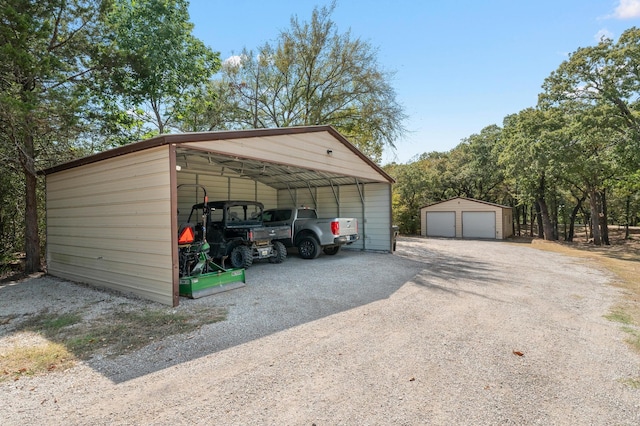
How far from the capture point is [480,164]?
27344 mm

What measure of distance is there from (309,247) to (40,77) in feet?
26.5

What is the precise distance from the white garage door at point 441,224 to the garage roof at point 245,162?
12811 millimetres

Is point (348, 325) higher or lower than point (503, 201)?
→ lower

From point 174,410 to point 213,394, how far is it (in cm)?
32

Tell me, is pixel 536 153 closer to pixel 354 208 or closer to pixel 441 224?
pixel 441 224

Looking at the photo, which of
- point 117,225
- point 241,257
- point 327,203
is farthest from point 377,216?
point 117,225

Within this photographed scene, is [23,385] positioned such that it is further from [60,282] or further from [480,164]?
[480,164]

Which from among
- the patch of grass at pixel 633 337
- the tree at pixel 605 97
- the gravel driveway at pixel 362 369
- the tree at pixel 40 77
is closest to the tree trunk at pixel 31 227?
the tree at pixel 40 77

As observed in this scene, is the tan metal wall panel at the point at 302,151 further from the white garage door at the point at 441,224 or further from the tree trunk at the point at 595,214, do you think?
the tree trunk at the point at 595,214

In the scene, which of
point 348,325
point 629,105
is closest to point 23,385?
point 348,325

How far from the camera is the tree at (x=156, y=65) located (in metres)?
10.1

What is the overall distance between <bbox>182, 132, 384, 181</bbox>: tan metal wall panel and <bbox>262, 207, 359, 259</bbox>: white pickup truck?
1601mm

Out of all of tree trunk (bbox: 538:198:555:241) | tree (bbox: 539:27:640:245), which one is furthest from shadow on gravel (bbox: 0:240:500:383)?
tree trunk (bbox: 538:198:555:241)

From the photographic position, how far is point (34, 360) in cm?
351
